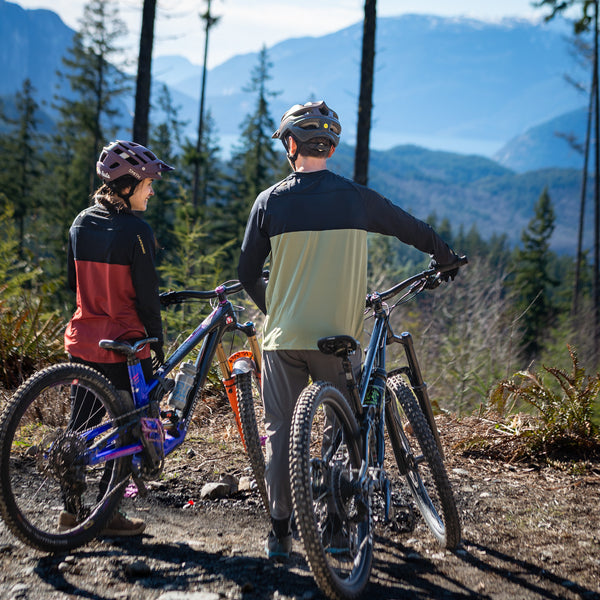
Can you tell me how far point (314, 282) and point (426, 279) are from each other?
0.97 m

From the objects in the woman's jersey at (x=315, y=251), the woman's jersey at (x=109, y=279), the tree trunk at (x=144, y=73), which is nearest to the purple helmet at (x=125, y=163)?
the woman's jersey at (x=109, y=279)

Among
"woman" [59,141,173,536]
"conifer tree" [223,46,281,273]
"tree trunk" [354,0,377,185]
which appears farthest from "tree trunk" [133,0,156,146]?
"conifer tree" [223,46,281,273]

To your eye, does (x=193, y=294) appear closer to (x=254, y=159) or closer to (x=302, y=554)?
(x=302, y=554)

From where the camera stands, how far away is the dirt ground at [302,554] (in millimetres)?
2926

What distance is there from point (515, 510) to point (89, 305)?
3036mm

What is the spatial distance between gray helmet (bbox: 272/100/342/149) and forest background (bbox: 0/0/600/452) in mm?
3262

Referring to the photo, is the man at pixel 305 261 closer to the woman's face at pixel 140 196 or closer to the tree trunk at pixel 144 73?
the woman's face at pixel 140 196

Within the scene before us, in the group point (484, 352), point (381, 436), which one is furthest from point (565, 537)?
point (484, 352)

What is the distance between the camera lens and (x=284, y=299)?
3.12 meters

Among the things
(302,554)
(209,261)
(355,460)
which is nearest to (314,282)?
(355,460)

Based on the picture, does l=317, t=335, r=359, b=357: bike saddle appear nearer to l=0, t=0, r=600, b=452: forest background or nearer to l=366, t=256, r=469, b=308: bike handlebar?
l=366, t=256, r=469, b=308: bike handlebar

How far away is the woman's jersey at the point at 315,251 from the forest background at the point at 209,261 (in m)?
2.96

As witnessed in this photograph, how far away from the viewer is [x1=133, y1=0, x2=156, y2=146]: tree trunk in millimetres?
11367

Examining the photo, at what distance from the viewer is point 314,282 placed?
3.04 m
